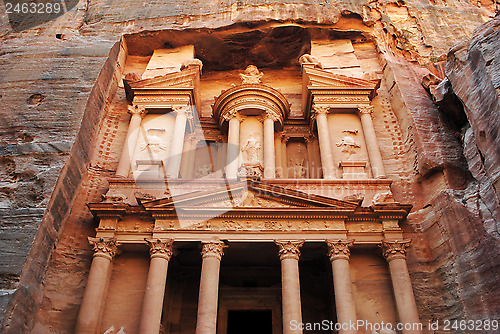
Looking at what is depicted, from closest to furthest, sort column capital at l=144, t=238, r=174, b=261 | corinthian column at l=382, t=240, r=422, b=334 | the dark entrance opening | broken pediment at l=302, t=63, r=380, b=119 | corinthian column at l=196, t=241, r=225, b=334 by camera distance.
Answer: corinthian column at l=196, t=241, r=225, b=334
corinthian column at l=382, t=240, r=422, b=334
column capital at l=144, t=238, r=174, b=261
the dark entrance opening
broken pediment at l=302, t=63, r=380, b=119

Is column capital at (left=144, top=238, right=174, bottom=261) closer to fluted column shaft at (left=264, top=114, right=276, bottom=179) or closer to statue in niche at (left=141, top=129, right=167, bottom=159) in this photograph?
statue in niche at (left=141, top=129, right=167, bottom=159)

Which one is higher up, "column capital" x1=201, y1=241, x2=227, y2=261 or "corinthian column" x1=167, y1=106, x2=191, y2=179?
"corinthian column" x1=167, y1=106, x2=191, y2=179

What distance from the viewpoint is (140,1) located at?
1802cm

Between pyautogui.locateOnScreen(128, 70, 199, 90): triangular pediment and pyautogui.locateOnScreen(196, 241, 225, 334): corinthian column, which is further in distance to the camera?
pyautogui.locateOnScreen(128, 70, 199, 90): triangular pediment

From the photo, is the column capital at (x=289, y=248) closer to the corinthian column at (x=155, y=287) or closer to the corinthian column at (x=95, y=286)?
the corinthian column at (x=155, y=287)

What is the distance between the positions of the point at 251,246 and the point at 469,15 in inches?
617

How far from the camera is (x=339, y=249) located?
32.0 feet

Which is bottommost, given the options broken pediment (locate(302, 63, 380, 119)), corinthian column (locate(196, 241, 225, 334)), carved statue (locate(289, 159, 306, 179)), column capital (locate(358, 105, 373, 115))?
corinthian column (locate(196, 241, 225, 334))

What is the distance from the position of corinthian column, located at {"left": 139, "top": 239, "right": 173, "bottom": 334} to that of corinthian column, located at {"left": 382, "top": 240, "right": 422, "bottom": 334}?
5.27 m

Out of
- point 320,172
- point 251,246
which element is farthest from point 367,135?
point 251,246

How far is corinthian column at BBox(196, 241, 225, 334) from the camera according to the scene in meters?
8.75

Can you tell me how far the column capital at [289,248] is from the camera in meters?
9.66

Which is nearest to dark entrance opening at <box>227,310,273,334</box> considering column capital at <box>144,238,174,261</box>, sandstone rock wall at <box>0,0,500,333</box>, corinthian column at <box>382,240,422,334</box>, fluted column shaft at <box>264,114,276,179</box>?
column capital at <box>144,238,174,261</box>

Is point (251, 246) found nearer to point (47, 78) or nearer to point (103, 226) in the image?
point (103, 226)
